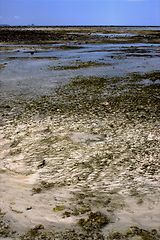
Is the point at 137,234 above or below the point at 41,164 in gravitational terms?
below

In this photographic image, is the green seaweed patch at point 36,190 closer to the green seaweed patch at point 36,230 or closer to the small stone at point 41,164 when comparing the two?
the small stone at point 41,164

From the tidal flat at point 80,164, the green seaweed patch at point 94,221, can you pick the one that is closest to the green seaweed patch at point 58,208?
the tidal flat at point 80,164

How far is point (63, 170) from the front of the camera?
5.73m

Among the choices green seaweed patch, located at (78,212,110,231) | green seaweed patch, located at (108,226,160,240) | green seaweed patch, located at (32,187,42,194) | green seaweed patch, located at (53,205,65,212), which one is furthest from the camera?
green seaweed patch, located at (32,187,42,194)

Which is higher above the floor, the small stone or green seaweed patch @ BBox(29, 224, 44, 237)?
the small stone

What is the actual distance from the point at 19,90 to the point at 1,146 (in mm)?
7128

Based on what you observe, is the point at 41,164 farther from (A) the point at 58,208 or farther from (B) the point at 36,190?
(A) the point at 58,208

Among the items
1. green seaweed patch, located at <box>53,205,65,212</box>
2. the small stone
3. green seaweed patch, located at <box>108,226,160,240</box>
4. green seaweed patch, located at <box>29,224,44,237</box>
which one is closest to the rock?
the small stone

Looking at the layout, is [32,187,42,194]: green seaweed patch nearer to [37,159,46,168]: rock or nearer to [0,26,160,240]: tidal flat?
[0,26,160,240]: tidal flat

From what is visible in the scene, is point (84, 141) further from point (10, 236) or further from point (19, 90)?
point (19, 90)

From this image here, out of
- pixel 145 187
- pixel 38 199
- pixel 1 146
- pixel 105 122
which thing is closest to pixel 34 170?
pixel 38 199

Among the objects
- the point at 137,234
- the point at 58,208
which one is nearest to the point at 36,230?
the point at 58,208

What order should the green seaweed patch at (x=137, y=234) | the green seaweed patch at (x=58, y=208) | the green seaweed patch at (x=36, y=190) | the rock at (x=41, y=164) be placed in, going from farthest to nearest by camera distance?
the rock at (x=41, y=164) < the green seaweed patch at (x=36, y=190) < the green seaweed patch at (x=58, y=208) < the green seaweed patch at (x=137, y=234)

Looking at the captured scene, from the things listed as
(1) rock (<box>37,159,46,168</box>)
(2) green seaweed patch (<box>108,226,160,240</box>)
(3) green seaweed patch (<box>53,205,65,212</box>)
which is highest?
(1) rock (<box>37,159,46,168</box>)
